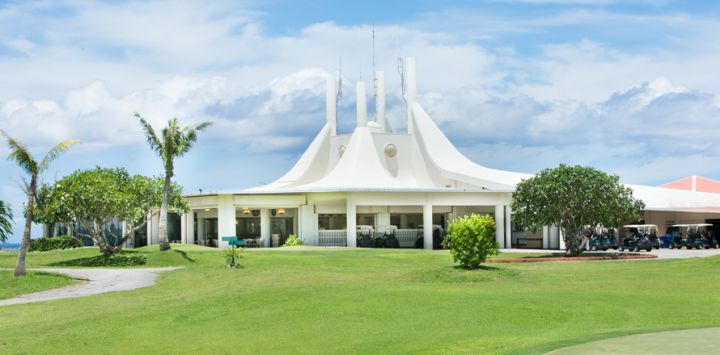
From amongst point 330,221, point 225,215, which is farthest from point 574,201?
point 225,215

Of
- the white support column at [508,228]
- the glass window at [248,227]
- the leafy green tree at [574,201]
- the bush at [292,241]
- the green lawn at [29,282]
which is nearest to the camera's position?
the green lawn at [29,282]

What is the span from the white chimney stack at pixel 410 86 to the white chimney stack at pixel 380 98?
202cm

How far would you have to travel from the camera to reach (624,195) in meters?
43.8

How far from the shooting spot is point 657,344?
40.9ft

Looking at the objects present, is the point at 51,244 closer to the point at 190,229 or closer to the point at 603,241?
the point at 190,229

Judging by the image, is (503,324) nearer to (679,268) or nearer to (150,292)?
(150,292)

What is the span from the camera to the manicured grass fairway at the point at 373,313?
15734mm

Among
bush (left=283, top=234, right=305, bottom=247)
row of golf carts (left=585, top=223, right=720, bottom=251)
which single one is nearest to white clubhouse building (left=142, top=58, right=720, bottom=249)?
bush (left=283, top=234, right=305, bottom=247)

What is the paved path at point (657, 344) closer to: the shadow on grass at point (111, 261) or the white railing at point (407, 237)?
the shadow on grass at point (111, 261)

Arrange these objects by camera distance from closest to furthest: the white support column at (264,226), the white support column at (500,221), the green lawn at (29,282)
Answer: the green lawn at (29,282), the white support column at (500,221), the white support column at (264,226)

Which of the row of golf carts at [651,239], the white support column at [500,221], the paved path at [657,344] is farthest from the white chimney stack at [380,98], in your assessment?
the paved path at [657,344]

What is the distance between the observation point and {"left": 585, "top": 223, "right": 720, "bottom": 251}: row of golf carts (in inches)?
1921

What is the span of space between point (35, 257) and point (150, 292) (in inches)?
987

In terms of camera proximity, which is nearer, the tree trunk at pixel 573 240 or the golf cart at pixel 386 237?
the tree trunk at pixel 573 240
